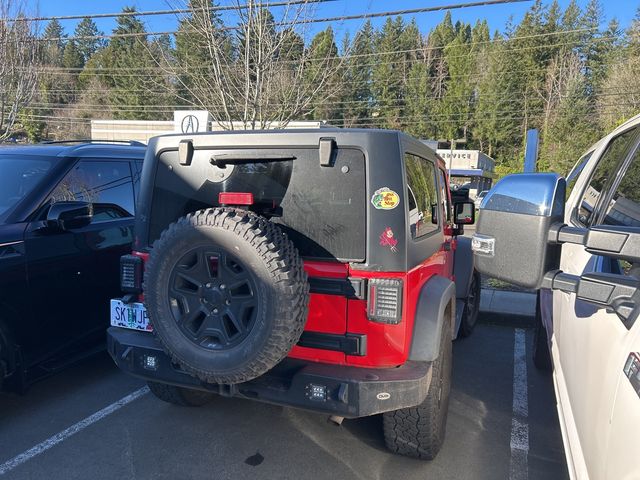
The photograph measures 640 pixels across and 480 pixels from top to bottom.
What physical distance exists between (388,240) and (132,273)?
168cm

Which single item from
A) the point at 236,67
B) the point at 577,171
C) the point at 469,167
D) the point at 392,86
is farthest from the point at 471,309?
the point at 392,86

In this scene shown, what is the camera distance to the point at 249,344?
7.58 feet

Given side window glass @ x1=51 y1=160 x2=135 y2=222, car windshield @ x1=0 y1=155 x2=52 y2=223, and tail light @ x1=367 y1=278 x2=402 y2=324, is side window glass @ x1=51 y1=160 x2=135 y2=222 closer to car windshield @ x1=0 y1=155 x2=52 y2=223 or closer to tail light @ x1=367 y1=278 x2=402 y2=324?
car windshield @ x1=0 y1=155 x2=52 y2=223

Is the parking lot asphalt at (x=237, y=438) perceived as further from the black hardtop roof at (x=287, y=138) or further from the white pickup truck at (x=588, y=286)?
the black hardtop roof at (x=287, y=138)

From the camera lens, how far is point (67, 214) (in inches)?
136

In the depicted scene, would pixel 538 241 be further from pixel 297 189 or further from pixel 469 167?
pixel 469 167

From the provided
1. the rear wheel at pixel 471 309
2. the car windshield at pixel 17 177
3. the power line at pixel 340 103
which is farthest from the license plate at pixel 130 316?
the power line at pixel 340 103

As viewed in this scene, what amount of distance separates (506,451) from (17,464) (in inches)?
123

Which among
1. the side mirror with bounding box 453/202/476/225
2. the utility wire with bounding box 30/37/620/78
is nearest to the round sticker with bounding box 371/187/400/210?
the side mirror with bounding box 453/202/476/225

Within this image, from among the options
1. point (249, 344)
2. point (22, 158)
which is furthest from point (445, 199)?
point (22, 158)

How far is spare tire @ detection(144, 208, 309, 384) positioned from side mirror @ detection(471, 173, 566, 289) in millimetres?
1070

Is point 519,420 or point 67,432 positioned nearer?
point 67,432

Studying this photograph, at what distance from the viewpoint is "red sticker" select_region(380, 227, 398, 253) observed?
2.39 meters

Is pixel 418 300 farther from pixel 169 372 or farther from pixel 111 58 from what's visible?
pixel 111 58
